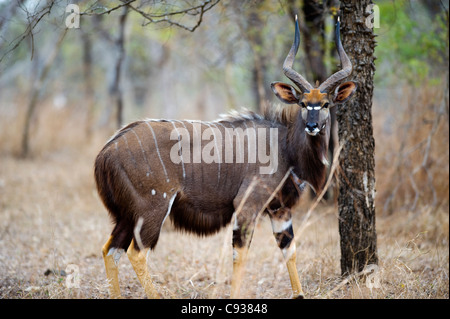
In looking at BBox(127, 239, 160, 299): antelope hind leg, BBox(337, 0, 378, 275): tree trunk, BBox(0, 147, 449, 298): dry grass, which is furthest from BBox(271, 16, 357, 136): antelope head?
BBox(127, 239, 160, 299): antelope hind leg

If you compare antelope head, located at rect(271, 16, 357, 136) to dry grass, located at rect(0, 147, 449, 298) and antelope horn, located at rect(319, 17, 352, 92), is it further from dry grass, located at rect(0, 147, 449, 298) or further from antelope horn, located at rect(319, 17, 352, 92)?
dry grass, located at rect(0, 147, 449, 298)

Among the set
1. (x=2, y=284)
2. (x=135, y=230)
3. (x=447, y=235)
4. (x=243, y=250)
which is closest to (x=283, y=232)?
(x=243, y=250)

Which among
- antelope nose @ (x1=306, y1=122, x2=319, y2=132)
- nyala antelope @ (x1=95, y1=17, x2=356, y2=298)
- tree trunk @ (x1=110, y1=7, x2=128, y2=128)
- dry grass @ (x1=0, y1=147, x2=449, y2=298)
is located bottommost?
dry grass @ (x1=0, y1=147, x2=449, y2=298)

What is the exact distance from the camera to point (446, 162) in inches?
280

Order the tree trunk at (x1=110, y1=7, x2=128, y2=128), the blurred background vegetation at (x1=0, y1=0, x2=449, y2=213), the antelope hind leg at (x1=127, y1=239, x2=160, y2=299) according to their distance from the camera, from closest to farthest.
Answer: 1. the antelope hind leg at (x1=127, y1=239, x2=160, y2=299)
2. the blurred background vegetation at (x1=0, y1=0, x2=449, y2=213)
3. the tree trunk at (x1=110, y1=7, x2=128, y2=128)

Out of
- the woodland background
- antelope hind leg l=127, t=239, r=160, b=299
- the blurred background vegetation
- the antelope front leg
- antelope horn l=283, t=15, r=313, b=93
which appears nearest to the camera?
antelope hind leg l=127, t=239, r=160, b=299

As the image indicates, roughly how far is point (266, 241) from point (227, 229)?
2.19m

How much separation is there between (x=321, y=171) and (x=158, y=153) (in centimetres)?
145

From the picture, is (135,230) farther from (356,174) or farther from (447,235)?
(447,235)

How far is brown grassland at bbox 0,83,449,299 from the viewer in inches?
164

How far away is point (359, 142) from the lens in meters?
4.18

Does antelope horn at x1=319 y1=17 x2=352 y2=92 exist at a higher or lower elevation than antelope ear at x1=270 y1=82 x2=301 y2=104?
higher

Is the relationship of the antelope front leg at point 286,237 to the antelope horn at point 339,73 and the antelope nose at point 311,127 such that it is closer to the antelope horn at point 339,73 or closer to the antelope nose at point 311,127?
the antelope nose at point 311,127
